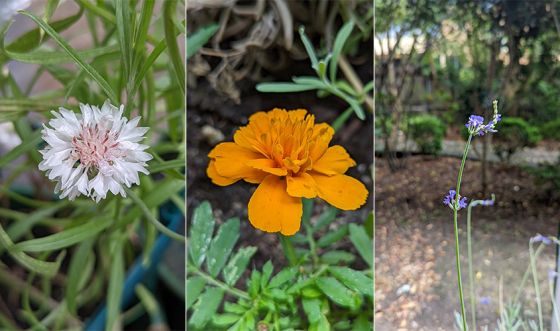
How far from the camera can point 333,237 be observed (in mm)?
454

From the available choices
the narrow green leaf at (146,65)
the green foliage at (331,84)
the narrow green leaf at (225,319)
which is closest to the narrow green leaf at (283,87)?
the green foliage at (331,84)

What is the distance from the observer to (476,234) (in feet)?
1.41

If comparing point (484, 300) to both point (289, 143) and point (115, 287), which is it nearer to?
point (289, 143)

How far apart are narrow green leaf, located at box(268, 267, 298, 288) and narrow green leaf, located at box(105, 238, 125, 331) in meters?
0.18

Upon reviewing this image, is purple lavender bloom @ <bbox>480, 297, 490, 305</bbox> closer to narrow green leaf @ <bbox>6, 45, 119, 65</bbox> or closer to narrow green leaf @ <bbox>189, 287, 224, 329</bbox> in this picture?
narrow green leaf @ <bbox>189, 287, 224, 329</bbox>

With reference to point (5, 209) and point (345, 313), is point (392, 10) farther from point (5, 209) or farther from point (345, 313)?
point (5, 209)

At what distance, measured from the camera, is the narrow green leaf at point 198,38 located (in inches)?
17.8

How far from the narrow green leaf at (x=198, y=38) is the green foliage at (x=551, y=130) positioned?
12.6 inches

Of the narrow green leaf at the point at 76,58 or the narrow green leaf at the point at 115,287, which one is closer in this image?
the narrow green leaf at the point at 76,58

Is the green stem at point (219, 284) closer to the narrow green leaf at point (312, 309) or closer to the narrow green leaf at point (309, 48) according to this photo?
the narrow green leaf at point (312, 309)

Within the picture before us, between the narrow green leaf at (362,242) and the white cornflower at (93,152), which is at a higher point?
the white cornflower at (93,152)

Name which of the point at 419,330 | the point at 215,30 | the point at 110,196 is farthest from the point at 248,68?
the point at 419,330

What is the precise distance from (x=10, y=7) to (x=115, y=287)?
0.98 ft

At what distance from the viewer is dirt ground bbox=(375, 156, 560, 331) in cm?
43
